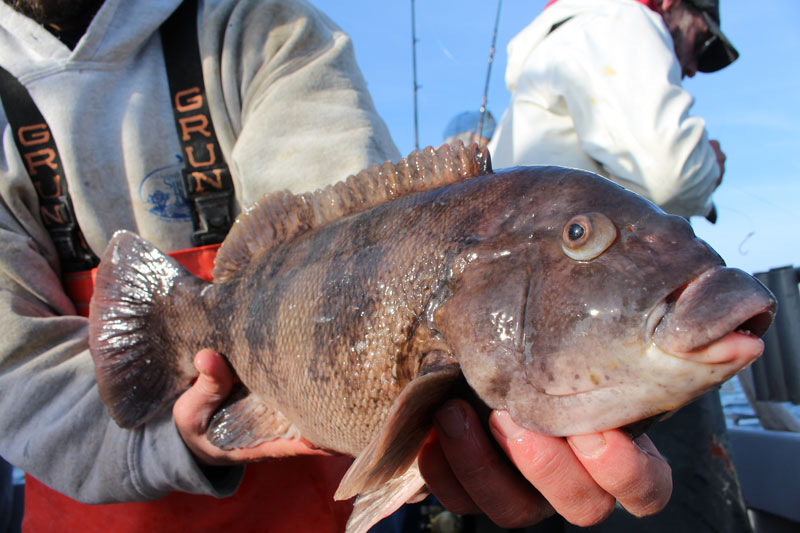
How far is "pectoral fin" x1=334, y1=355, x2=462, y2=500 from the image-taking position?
3.57ft

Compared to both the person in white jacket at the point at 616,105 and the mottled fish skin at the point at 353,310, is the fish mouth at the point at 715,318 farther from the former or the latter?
the person in white jacket at the point at 616,105

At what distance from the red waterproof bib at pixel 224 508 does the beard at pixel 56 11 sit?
125 centimetres

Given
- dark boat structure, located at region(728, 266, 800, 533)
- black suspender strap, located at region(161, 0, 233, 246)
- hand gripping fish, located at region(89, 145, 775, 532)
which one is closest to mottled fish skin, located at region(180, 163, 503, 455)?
hand gripping fish, located at region(89, 145, 775, 532)

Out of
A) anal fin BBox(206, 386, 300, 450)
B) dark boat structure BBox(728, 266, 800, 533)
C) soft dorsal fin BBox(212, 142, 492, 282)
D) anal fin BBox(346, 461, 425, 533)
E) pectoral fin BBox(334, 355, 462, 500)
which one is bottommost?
dark boat structure BBox(728, 266, 800, 533)

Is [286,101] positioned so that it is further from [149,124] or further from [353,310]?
[353,310]

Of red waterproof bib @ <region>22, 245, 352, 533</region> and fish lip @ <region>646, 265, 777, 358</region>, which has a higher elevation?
fish lip @ <region>646, 265, 777, 358</region>

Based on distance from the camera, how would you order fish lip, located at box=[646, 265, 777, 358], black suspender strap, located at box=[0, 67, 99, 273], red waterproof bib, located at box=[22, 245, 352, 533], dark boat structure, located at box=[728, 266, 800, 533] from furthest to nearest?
1. dark boat structure, located at box=[728, 266, 800, 533]
2. black suspender strap, located at box=[0, 67, 99, 273]
3. red waterproof bib, located at box=[22, 245, 352, 533]
4. fish lip, located at box=[646, 265, 777, 358]

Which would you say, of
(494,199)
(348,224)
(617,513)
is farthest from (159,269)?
(617,513)

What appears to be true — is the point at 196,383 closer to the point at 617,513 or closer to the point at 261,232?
the point at 261,232

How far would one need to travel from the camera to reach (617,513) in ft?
9.00

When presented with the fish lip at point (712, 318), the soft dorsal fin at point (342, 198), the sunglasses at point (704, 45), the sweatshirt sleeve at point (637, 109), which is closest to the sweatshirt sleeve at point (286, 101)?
the soft dorsal fin at point (342, 198)

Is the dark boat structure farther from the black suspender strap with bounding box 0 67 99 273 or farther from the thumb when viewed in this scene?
the black suspender strap with bounding box 0 67 99 273

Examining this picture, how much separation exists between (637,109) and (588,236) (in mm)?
2005

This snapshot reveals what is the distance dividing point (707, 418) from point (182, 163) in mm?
2952
